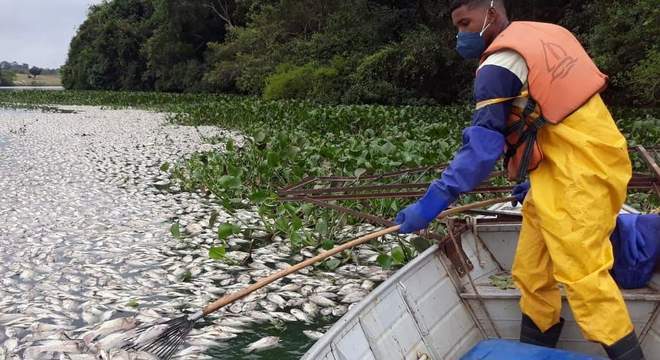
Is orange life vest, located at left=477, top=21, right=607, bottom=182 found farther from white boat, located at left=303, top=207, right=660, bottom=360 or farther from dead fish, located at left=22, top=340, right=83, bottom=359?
dead fish, located at left=22, top=340, right=83, bottom=359

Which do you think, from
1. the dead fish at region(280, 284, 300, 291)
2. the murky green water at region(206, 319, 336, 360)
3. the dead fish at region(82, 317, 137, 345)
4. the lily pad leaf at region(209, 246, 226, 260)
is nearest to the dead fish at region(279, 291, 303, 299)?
the dead fish at region(280, 284, 300, 291)

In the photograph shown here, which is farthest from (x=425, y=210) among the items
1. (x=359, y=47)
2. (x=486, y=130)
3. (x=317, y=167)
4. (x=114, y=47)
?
(x=114, y=47)

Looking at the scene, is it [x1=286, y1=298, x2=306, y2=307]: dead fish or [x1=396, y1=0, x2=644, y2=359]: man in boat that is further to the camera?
[x1=286, y1=298, x2=306, y2=307]: dead fish

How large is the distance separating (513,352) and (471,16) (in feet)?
4.88

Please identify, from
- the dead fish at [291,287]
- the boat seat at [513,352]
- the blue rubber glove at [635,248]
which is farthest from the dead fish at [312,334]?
the blue rubber glove at [635,248]

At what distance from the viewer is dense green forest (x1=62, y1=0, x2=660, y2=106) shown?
14.0m

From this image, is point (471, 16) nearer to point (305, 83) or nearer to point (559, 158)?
point (559, 158)

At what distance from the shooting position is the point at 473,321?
10.9 feet

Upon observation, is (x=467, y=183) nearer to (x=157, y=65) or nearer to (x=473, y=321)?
(x=473, y=321)

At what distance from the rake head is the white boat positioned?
97 centimetres

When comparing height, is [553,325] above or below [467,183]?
below

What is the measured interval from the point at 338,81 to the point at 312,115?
8.73 metres

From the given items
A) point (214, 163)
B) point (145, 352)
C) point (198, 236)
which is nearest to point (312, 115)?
point (214, 163)

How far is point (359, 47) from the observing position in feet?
80.2
